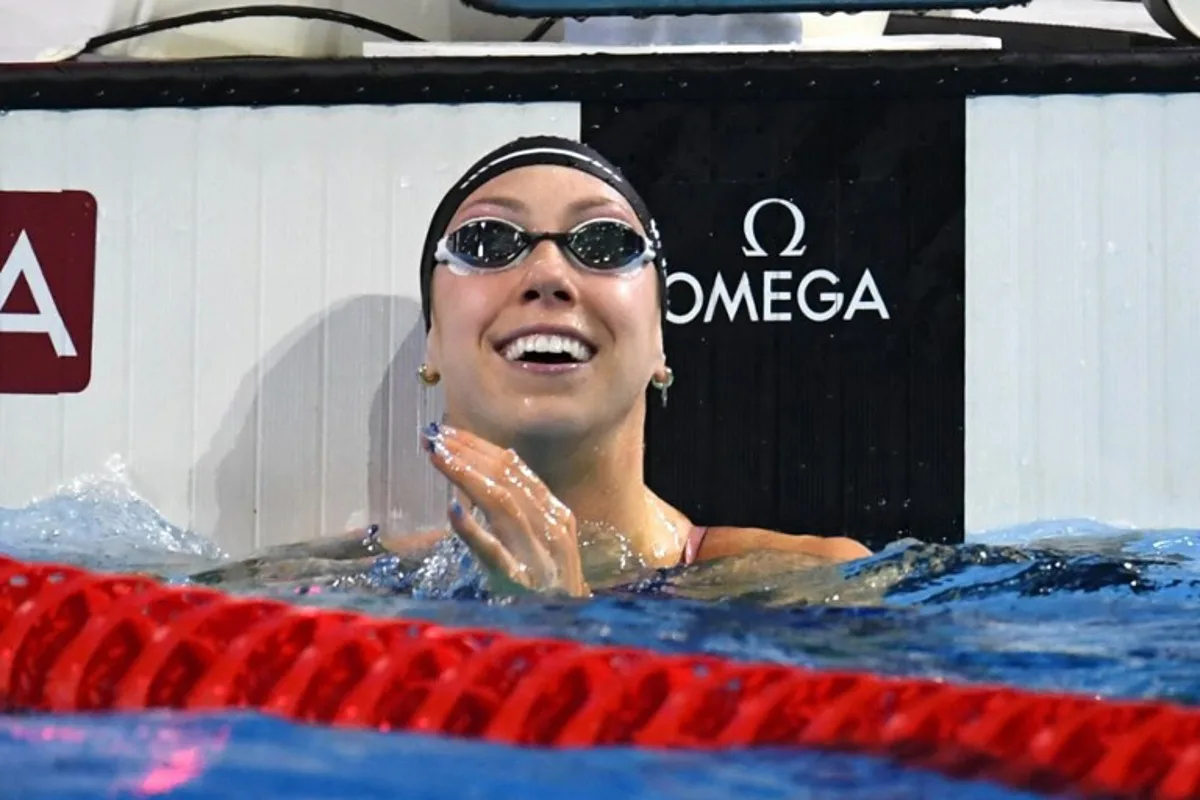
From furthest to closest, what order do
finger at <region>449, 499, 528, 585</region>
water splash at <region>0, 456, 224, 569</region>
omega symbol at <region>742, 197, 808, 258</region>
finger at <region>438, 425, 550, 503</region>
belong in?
omega symbol at <region>742, 197, 808, 258</region> → water splash at <region>0, 456, 224, 569</region> → finger at <region>438, 425, 550, 503</region> → finger at <region>449, 499, 528, 585</region>

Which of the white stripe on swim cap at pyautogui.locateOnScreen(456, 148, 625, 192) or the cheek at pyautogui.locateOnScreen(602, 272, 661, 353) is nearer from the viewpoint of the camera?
the cheek at pyautogui.locateOnScreen(602, 272, 661, 353)

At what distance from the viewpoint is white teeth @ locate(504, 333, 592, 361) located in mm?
2133

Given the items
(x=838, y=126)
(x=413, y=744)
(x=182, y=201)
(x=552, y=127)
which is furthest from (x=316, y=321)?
(x=413, y=744)

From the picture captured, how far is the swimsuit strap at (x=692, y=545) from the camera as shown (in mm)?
2287

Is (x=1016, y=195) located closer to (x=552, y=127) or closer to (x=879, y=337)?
(x=879, y=337)

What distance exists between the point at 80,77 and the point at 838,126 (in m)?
1.42

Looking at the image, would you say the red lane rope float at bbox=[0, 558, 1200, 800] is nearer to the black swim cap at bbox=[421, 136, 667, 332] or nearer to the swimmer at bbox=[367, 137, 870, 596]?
the swimmer at bbox=[367, 137, 870, 596]

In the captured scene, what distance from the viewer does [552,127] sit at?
270 cm

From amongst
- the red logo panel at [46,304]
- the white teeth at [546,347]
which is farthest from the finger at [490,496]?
the red logo panel at [46,304]

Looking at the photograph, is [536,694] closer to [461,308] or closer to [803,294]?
[461,308]

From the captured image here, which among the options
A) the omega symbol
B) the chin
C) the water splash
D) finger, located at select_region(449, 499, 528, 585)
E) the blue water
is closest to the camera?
the blue water

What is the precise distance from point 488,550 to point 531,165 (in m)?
0.76

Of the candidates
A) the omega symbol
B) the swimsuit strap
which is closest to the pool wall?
the omega symbol

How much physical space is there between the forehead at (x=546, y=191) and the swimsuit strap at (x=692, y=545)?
53cm
